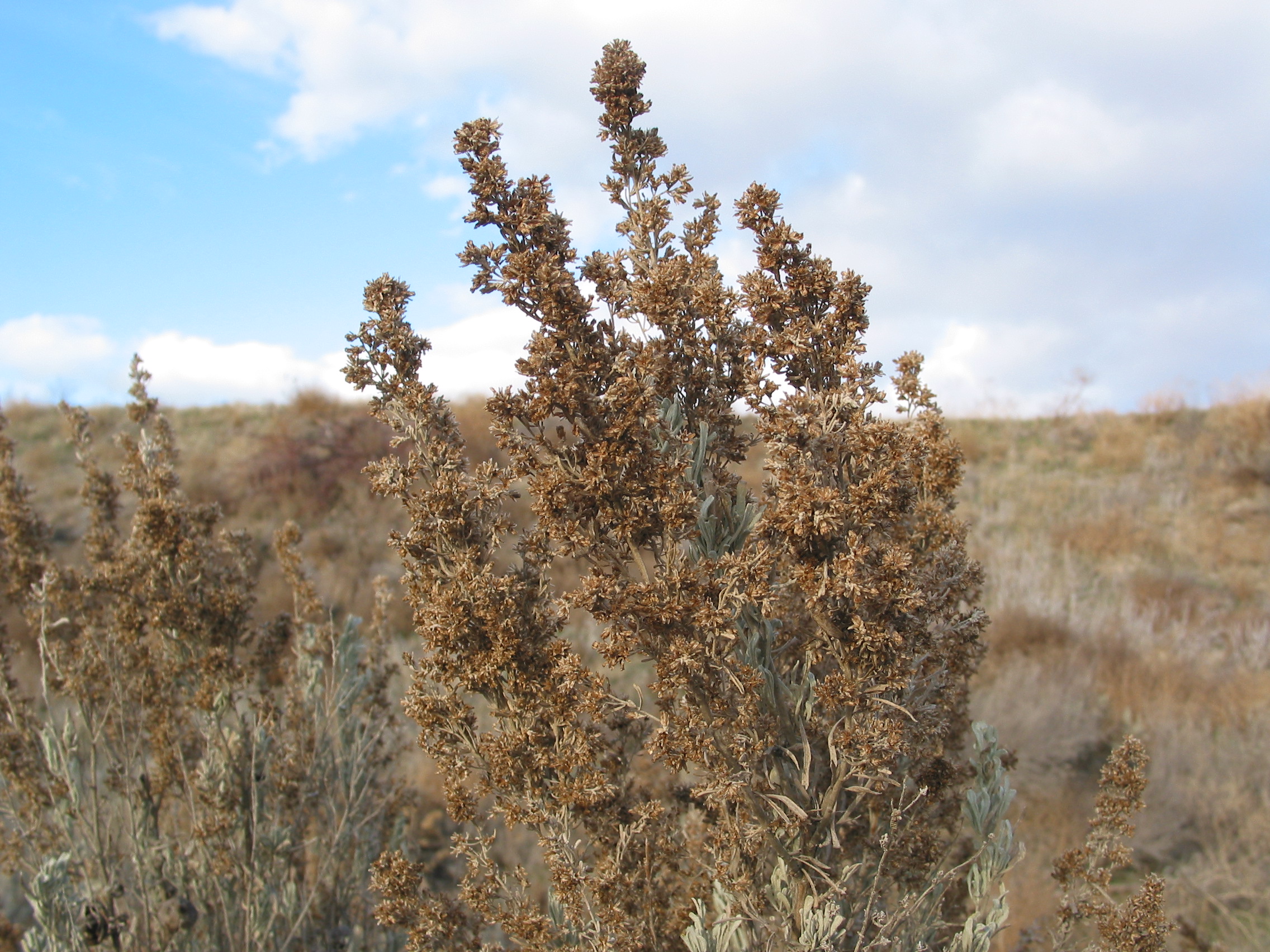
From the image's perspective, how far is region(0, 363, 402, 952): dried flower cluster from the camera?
2705mm

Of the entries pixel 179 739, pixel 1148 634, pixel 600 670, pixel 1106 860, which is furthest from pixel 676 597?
pixel 1148 634

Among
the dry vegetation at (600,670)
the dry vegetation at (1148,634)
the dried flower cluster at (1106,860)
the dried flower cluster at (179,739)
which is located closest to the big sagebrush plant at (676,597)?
the dry vegetation at (600,670)

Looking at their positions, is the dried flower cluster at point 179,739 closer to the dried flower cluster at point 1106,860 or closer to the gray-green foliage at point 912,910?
the gray-green foliage at point 912,910

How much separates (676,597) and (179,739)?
8.56 ft

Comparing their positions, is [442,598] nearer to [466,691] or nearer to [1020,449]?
[466,691]

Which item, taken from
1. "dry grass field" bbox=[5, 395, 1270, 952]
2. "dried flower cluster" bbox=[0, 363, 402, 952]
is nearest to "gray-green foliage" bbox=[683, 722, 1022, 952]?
"dry grass field" bbox=[5, 395, 1270, 952]

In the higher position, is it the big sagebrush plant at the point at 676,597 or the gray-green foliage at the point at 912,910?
the big sagebrush plant at the point at 676,597

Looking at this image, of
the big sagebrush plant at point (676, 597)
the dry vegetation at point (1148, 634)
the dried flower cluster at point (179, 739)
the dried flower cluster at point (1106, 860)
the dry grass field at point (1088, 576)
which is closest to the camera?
the big sagebrush plant at point (676, 597)

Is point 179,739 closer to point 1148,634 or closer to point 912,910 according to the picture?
point 912,910

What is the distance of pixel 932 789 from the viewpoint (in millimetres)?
2002

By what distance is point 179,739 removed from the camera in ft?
10.2

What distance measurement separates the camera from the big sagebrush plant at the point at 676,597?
57.2 inches

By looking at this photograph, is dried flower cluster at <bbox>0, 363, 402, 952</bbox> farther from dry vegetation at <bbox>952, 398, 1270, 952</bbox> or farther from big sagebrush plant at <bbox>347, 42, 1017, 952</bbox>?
dry vegetation at <bbox>952, 398, 1270, 952</bbox>

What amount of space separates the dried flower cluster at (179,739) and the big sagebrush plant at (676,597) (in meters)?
1.26
